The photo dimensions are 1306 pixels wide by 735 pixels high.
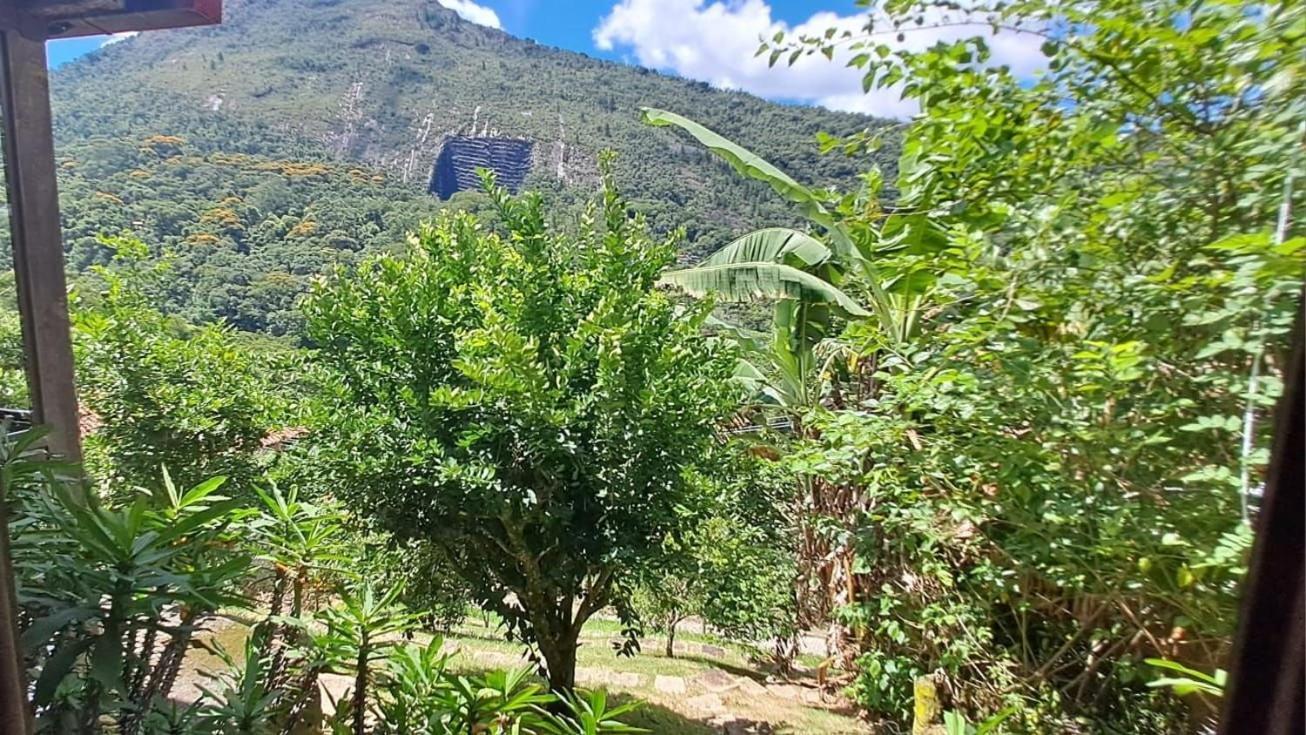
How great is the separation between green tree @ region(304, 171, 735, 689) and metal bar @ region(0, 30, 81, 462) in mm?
732

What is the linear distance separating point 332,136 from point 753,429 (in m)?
9.33

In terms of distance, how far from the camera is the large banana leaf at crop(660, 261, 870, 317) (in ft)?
11.1

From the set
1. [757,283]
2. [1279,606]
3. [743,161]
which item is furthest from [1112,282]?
[757,283]

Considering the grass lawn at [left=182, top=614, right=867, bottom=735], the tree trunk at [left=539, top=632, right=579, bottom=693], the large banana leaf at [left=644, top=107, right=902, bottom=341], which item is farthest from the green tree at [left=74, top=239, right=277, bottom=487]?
the large banana leaf at [left=644, top=107, right=902, bottom=341]

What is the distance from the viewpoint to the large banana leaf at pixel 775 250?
380 cm

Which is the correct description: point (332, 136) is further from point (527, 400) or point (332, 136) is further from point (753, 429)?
point (527, 400)

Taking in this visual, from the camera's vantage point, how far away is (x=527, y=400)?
6.89 ft

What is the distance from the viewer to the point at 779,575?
412cm

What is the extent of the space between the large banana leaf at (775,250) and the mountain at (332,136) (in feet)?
Result: 1.19

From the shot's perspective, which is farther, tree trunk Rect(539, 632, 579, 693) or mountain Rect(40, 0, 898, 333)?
mountain Rect(40, 0, 898, 333)

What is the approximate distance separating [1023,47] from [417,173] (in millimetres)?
8705

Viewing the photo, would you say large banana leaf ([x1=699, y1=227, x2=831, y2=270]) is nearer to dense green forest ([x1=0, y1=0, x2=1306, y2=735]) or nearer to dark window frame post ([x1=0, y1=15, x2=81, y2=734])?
dense green forest ([x1=0, y1=0, x2=1306, y2=735])

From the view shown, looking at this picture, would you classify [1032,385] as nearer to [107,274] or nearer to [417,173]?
[107,274]

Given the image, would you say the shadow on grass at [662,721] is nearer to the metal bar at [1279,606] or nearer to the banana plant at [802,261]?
the banana plant at [802,261]
